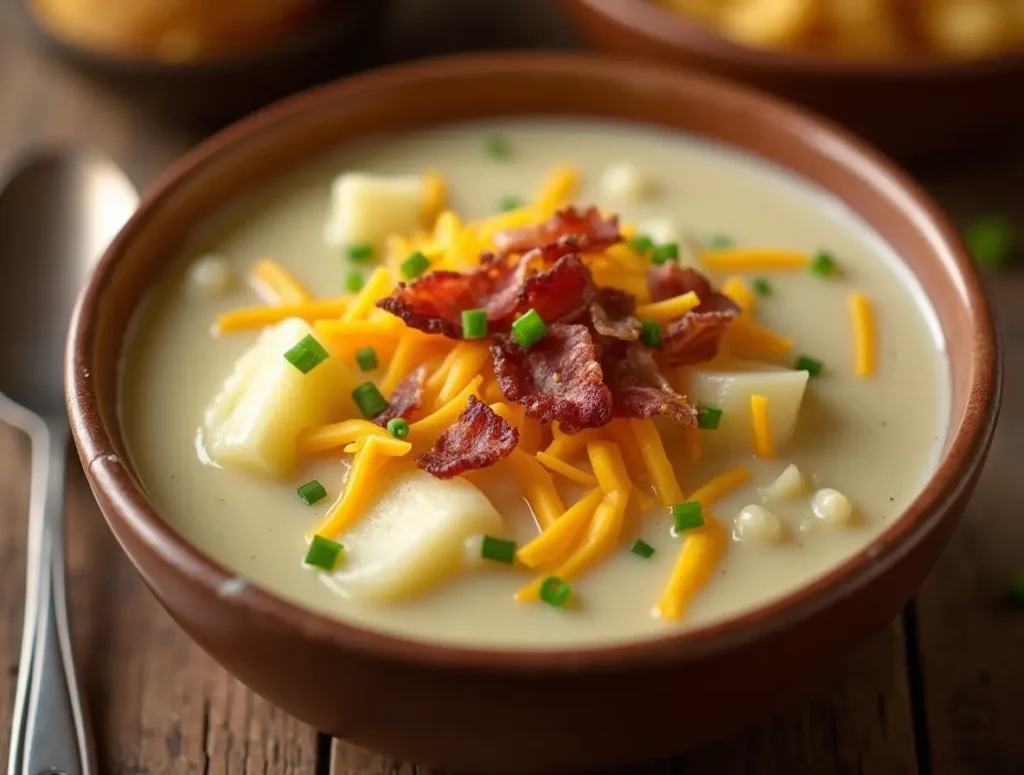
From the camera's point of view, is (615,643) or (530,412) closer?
(615,643)

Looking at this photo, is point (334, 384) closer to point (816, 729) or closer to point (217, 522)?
point (217, 522)

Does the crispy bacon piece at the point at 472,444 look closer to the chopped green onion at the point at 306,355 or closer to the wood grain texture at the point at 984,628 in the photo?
the chopped green onion at the point at 306,355

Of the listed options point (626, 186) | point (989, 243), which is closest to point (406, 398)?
point (626, 186)

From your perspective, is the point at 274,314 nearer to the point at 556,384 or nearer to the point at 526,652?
the point at 556,384

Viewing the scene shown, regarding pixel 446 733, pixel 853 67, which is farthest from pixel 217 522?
pixel 853 67

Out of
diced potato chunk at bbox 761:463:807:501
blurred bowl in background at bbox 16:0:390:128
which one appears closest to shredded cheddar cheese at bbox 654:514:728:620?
diced potato chunk at bbox 761:463:807:501

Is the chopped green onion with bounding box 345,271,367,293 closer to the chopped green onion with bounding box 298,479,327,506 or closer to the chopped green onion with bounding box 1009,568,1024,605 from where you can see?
the chopped green onion with bounding box 298,479,327,506

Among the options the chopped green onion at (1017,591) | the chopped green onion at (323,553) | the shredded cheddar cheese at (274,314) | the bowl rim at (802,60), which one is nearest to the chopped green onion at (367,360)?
the shredded cheddar cheese at (274,314)

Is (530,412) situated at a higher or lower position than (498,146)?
lower
